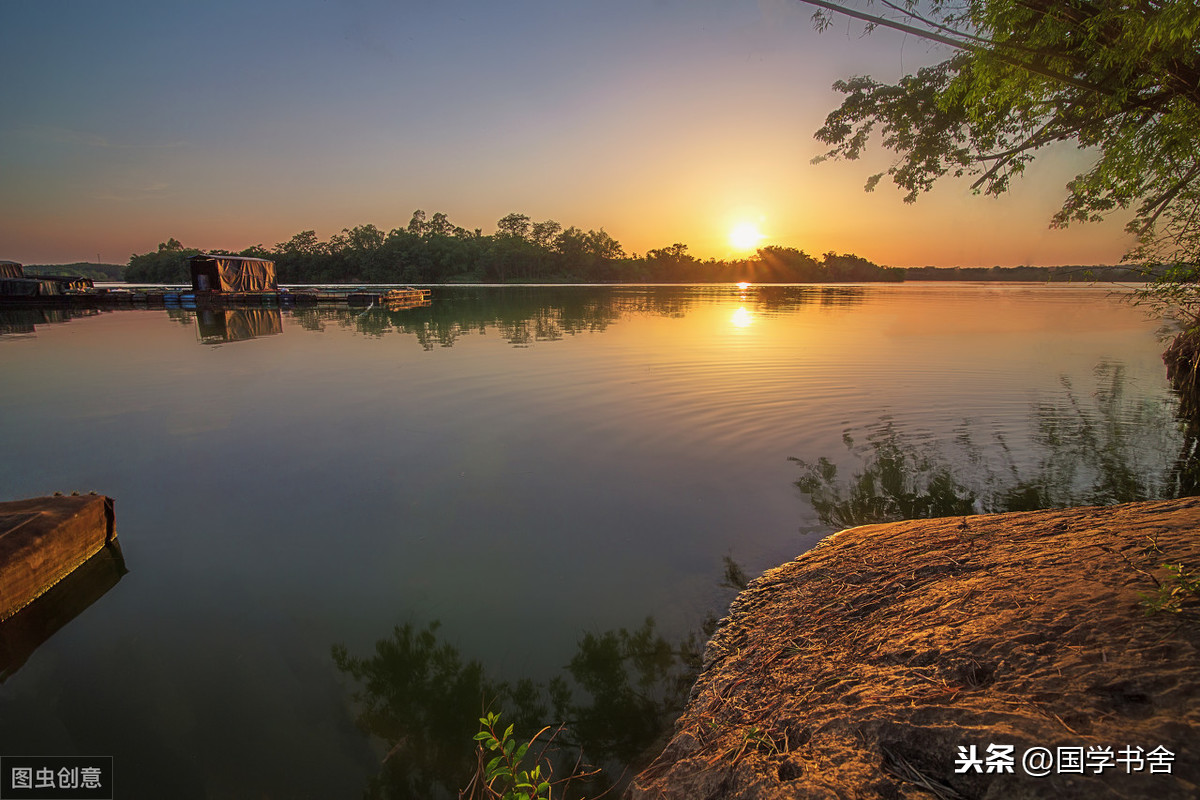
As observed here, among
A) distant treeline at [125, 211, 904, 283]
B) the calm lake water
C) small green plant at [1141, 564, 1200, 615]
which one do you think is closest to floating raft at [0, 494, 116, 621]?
the calm lake water

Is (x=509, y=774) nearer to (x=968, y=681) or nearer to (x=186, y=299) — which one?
(x=968, y=681)

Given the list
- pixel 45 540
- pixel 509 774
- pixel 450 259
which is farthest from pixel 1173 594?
pixel 450 259

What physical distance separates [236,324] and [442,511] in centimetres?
3112

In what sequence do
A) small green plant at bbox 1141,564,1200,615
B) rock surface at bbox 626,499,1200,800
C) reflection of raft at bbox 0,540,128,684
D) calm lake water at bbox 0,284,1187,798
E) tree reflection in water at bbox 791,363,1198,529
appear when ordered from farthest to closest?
1. tree reflection in water at bbox 791,363,1198,529
2. reflection of raft at bbox 0,540,128,684
3. calm lake water at bbox 0,284,1187,798
4. small green plant at bbox 1141,564,1200,615
5. rock surface at bbox 626,499,1200,800

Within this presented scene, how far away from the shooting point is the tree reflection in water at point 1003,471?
7.26 metres

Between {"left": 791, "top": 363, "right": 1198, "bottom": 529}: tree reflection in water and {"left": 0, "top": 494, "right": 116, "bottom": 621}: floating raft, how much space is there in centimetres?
872

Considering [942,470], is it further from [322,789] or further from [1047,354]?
[1047,354]

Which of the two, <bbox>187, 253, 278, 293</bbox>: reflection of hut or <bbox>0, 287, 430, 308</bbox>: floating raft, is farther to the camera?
<bbox>187, 253, 278, 293</bbox>: reflection of hut

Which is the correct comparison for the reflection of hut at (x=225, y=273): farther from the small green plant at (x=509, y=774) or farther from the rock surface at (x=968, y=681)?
the rock surface at (x=968, y=681)

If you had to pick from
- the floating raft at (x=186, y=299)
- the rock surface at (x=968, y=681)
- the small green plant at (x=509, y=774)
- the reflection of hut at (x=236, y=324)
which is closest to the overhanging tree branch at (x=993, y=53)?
the rock surface at (x=968, y=681)

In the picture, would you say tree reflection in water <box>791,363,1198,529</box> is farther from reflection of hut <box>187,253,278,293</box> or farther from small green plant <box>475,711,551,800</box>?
reflection of hut <box>187,253,278,293</box>

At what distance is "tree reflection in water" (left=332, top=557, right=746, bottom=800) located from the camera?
3577 mm

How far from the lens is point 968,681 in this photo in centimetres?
273

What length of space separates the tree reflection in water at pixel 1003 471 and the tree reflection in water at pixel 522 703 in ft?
12.1
